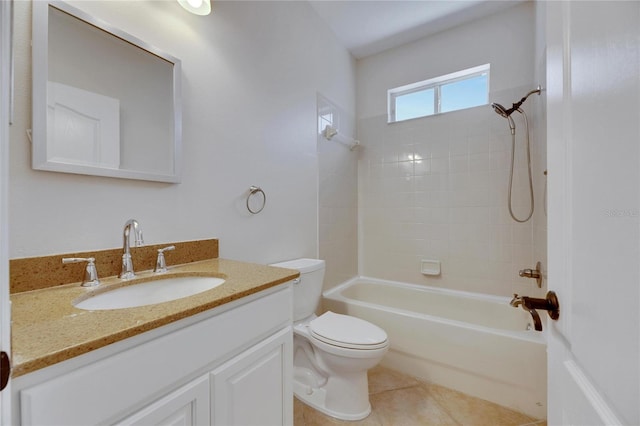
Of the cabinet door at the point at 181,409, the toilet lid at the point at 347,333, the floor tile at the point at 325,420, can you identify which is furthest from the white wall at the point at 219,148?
the floor tile at the point at 325,420

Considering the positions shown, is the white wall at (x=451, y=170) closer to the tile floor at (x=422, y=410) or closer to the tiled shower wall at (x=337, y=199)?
the tiled shower wall at (x=337, y=199)

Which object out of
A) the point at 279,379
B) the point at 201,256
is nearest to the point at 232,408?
the point at 279,379

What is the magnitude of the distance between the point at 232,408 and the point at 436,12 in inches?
109

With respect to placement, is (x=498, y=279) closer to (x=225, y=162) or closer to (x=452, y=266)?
(x=452, y=266)

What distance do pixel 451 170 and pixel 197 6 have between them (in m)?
2.11

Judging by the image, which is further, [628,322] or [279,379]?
[279,379]

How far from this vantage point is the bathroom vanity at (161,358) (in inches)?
18.8

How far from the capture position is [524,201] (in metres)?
2.04

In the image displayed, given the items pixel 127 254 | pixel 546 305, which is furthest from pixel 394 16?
pixel 127 254

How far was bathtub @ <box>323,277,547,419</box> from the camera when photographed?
1.46 metres

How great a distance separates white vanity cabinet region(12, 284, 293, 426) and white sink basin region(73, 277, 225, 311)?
0.85ft

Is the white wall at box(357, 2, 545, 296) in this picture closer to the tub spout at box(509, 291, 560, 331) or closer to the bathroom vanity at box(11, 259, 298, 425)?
the tub spout at box(509, 291, 560, 331)

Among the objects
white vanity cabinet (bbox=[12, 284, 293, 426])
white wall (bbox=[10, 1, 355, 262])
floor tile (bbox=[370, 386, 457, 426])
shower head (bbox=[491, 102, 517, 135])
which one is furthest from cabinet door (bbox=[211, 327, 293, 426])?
shower head (bbox=[491, 102, 517, 135])

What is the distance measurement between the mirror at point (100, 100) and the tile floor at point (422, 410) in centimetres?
146
